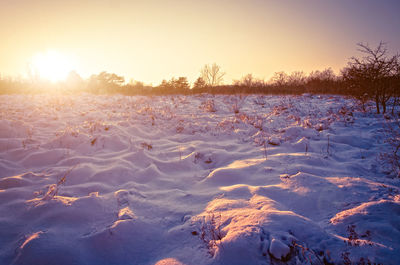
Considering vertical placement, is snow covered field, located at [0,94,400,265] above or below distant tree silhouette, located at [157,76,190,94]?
below

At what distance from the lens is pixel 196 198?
2.51m

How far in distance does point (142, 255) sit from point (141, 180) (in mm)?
1500

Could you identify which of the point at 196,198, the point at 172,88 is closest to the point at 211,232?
the point at 196,198

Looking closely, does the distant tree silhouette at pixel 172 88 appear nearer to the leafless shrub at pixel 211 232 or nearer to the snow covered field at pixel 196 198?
the snow covered field at pixel 196 198

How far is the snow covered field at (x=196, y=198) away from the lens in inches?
60.3

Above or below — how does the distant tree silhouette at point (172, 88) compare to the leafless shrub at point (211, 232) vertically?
above

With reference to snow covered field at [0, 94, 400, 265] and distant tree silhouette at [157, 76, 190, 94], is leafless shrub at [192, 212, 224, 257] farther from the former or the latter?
distant tree silhouette at [157, 76, 190, 94]

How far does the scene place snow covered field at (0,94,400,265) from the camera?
1.53 m

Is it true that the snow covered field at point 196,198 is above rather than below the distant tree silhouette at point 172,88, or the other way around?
below

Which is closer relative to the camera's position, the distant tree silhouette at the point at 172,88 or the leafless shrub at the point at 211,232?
the leafless shrub at the point at 211,232

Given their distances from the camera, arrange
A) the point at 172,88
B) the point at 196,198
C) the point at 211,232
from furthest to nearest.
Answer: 1. the point at 172,88
2. the point at 196,198
3. the point at 211,232

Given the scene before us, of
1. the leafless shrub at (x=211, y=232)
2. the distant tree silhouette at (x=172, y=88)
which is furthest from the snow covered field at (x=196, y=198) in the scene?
the distant tree silhouette at (x=172, y=88)

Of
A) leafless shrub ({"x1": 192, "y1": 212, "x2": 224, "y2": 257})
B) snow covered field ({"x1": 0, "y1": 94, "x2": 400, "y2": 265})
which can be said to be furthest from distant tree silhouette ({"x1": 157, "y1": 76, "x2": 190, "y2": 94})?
leafless shrub ({"x1": 192, "y1": 212, "x2": 224, "y2": 257})

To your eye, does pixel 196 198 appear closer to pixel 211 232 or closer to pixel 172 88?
pixel 211 232
